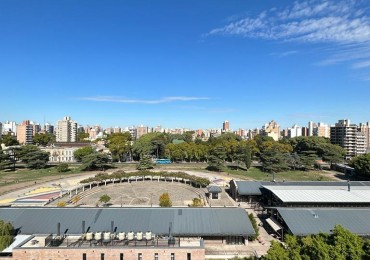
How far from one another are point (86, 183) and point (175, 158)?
37760 millimetres

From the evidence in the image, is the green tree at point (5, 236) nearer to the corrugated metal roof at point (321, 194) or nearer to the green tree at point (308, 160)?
the corrugated metal roof at point (321, 194)

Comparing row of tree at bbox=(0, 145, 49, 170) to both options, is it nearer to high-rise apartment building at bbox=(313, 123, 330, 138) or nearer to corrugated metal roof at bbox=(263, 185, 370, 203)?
corrugated metal roof at bbox=(263, 185, 370, 203)

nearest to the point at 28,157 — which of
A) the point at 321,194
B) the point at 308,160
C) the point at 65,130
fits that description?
the point at 321,194

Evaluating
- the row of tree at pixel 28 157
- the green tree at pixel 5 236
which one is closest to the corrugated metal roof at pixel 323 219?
the green tree at pixel 5 236

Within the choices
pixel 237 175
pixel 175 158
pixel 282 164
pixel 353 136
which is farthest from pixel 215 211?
pixel 353 136

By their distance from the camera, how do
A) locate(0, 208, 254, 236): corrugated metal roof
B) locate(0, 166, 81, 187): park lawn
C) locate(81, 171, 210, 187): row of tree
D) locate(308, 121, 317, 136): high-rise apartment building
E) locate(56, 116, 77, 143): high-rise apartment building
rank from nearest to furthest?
1. locate(0, 208, 254, 236): corrugated metal roof
2. locate(81, 171, 210, 187): row of tree
3. locate(0, 166, 81, 187): park lawn
4. locate(56, 116, 77, 143): high-rise apartment building
5. locate(308, 121, 317, 136): high-rise apartment building

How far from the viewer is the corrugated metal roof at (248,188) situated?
41.0m

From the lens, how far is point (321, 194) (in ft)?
113

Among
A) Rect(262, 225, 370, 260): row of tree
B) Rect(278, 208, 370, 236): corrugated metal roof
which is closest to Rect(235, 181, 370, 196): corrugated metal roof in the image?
Rect(278, 208, 370, 236): corrugated metal roof

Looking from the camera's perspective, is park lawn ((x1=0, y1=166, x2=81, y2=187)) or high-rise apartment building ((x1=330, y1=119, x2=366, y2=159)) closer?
park lawn ((x1=0, y1=166, x2=81, y2=187))

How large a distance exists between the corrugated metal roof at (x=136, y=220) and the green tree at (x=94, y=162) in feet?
120

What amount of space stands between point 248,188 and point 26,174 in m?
48.4

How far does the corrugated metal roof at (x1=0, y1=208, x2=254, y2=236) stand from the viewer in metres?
25.4

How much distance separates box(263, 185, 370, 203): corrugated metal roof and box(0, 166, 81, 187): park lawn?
45.3 metres
